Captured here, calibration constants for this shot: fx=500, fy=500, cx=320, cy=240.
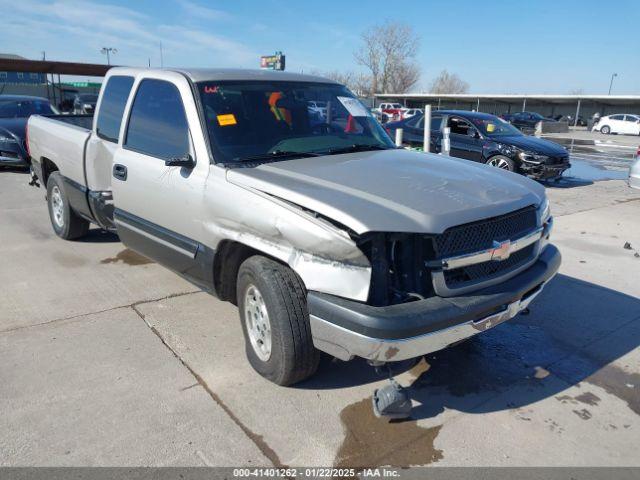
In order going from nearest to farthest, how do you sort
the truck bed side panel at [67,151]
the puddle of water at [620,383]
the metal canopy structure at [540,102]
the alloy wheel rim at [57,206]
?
the puddle of water at [620,383]
the truck bed side panel at [67,151]
the alloy wheel rim at [57,206]
the metal canopy structure at [540,102]

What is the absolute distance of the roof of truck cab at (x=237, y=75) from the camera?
3785mm

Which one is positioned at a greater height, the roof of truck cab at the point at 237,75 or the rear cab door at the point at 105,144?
the roof of truck cab at the point at 237,75

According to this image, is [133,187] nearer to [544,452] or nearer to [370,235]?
[370,235]

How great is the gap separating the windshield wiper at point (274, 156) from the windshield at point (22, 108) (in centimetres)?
1020

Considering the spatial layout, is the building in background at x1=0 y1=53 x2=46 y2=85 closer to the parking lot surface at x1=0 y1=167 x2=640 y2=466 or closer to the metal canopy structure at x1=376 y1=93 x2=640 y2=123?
the parking lot surface at x1=0 y1=167 x2=640 y2=466

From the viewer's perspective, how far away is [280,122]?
12.5ft

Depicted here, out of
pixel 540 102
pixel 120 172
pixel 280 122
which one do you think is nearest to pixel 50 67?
pixel 120 172

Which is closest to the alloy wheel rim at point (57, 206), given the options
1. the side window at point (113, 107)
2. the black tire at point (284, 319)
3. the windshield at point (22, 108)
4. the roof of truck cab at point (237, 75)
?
the side window at point (113, 107)

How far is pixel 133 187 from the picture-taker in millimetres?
4117

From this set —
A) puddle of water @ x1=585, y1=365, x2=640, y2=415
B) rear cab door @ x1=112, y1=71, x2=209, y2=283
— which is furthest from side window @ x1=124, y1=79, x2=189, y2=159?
puddle of water @ x1=585, y1=365, x2=640, y2=415

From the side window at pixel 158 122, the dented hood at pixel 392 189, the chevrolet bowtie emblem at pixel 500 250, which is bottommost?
the chevrolet bowtie emblem at pixel 500 250

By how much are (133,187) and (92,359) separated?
1414 mm

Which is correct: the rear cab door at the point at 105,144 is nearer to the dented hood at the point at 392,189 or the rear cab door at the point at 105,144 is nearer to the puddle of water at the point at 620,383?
the dented hood at the point at 392,189

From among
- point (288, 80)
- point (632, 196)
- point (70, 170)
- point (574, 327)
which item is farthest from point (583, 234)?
point (70, 170)
